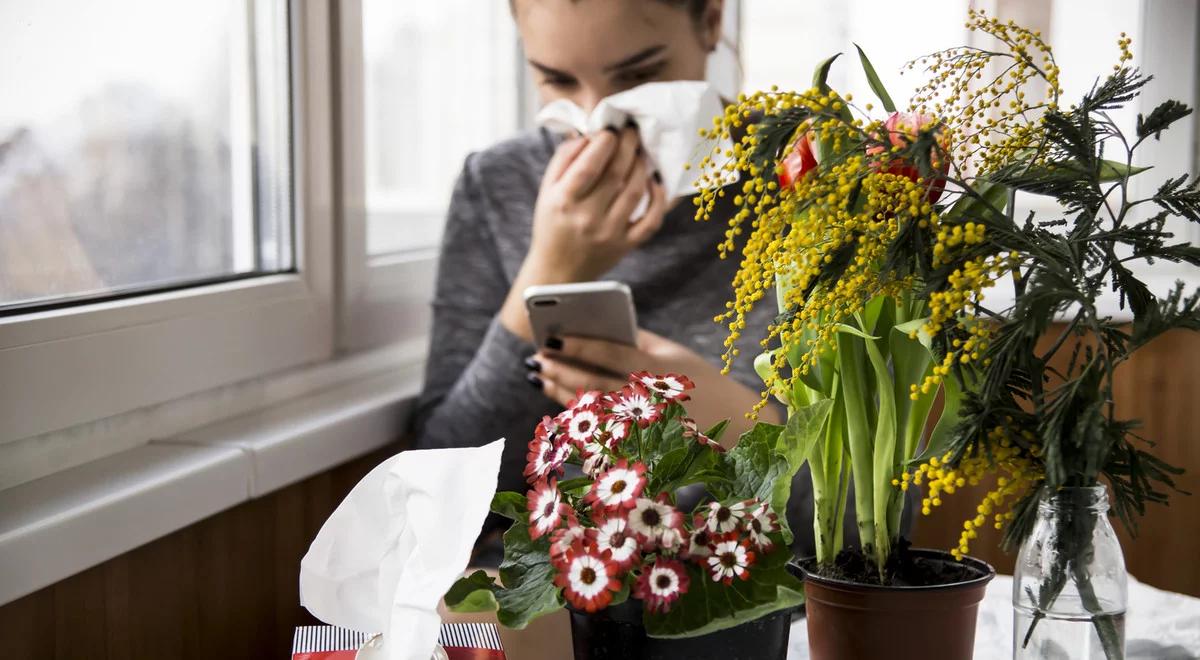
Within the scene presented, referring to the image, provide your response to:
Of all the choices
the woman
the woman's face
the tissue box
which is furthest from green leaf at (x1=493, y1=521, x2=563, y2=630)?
the woman's face

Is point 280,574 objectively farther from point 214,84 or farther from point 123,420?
point 214,84

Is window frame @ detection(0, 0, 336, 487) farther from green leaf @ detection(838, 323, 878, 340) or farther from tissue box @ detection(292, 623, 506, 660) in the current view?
green leaf @ detection(838, 323, 878, 340)

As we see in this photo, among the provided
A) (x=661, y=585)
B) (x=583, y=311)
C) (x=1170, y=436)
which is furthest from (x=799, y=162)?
(x=1170, y=436)

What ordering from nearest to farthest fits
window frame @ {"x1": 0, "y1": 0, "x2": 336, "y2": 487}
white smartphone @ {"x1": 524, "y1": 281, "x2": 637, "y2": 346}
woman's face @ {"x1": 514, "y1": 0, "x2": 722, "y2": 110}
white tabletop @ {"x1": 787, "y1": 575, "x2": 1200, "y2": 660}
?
white tabletop @ {"x1": 787, "y1": 575, "x2": 1200, "y2": 660}, window frame @ {"x1": 0, "y1": 0, "x2": 336, "y2": 487}, white smartphone @ {"x1": 524, "y1": 281, "x2": 637, "y2": 346}, woman's face @ {"x1": 514, "y1": 0, "x2": 722, "y2": 110}

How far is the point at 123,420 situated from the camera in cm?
104

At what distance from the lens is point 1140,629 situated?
84cm

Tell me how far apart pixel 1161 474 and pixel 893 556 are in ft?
0.55

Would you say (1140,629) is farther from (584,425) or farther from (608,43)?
(608,43)

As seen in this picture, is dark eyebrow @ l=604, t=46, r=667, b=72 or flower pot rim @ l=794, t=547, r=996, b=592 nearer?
flower pot rim @ l=794, t=547, r=996, b=592

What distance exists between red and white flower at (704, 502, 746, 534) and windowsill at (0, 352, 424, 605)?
0.51 m

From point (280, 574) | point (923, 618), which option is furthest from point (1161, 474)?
point (280, 574)

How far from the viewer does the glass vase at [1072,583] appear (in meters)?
0.60

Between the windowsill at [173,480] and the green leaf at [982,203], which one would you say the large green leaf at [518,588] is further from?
the windowsill at [173,480]

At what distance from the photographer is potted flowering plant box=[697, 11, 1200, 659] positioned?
0.57m
